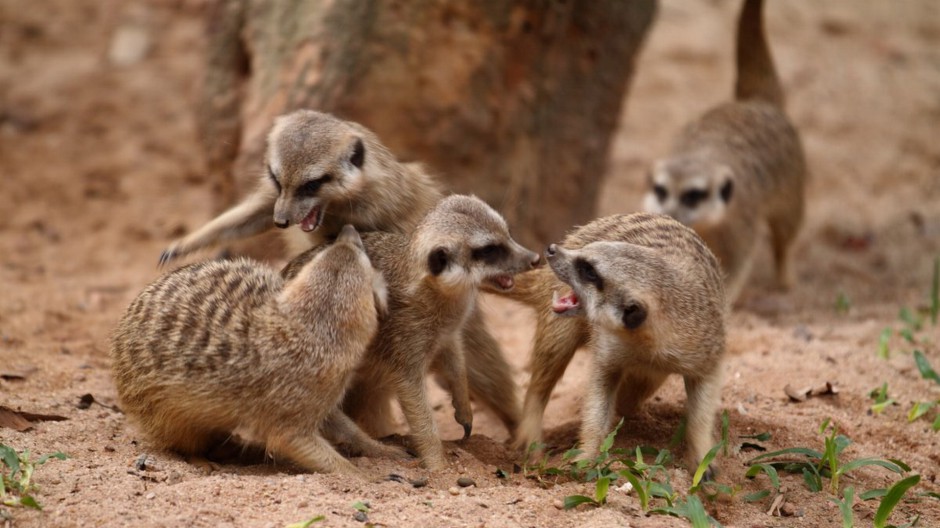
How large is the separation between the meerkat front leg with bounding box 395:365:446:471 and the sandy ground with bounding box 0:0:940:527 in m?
0.09

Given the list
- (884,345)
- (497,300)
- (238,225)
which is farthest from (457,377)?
(497,300)

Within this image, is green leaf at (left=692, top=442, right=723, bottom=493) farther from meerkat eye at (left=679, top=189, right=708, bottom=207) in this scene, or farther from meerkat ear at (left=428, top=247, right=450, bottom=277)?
meerkat eye at (left=679, top=189, right=708, bottom=207)

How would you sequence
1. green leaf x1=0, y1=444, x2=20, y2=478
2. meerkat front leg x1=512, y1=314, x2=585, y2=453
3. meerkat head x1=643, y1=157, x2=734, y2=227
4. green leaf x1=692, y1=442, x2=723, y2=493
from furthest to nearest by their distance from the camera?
1. meerkat head x1=643, y1=157, x2=734, y2=227
2. meerkat front leg x1=512, y1=314, x2=585, y2=453
3. green leaf x1=692, y1=442, x2=723, y2=493
4. green leaf x1=0, y1=444, x2=20, y2=478

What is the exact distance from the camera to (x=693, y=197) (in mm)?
6355

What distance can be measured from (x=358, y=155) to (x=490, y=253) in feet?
2.91

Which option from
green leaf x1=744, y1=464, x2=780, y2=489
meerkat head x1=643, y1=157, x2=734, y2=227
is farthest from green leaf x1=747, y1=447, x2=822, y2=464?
meerkat head x1=643, y1=157, x2=734, y2=227

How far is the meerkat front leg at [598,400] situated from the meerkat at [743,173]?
2942mm

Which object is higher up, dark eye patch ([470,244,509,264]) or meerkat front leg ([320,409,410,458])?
dark eye patch ([470,244,509,264])

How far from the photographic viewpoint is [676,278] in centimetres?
334

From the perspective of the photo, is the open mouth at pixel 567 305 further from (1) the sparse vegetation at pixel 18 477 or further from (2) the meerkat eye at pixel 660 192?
(2) the meerkat eye at pixel 660 192

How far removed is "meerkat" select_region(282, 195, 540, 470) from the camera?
3.43 meters

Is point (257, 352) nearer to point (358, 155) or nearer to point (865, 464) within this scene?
point (358, 155)

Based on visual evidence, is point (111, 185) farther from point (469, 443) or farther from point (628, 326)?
point (628, 326)

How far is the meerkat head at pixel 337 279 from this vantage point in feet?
10.7
